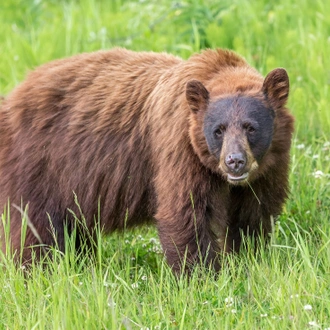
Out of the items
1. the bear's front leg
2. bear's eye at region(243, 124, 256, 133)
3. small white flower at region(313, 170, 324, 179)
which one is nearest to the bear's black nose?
bear's eye at region(243, 124, 256, 133)

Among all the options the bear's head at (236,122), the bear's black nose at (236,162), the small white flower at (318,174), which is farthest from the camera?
the small white flower at (318,174)

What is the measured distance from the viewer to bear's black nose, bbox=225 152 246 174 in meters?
4.85

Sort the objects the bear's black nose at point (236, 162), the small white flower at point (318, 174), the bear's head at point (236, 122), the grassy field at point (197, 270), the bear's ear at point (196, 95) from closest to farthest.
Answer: the grassy field at point (197, 270) < the bear's black nose at point (236, 162) < the bear's head at point (236, 122) < the bear's ear at point (196, 95) < the small white flower at point (318, 174)

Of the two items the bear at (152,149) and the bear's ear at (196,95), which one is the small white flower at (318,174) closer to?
the bear at (152,149)

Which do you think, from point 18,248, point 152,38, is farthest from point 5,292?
point 152,38

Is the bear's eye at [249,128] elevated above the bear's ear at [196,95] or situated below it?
below

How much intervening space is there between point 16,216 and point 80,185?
0.50m

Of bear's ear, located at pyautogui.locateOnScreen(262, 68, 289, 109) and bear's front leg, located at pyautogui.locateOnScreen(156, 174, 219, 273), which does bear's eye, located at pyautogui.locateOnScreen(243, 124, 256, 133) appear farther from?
bear's front leg, located at pyautogui.locateOnScreen(156, 174, 219, 273)

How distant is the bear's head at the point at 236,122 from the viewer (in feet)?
16.4

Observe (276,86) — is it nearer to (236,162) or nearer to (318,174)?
(236,162)

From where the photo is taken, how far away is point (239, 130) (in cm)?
503

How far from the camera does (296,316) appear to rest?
3994 millimetres

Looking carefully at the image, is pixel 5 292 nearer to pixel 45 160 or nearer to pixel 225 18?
pixel 45 160

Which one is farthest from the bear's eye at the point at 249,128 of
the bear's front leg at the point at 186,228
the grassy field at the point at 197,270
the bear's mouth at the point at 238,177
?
the grassy field at the point at 197,270
